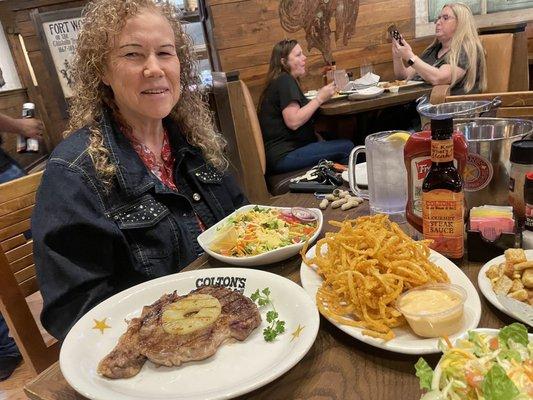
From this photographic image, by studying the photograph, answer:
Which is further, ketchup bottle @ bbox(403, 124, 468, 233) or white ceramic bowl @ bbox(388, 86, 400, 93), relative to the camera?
white ceramic bowl @ bbox(388, 86, 400, 93)

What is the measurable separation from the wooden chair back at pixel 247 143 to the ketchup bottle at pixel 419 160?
1.76 meters

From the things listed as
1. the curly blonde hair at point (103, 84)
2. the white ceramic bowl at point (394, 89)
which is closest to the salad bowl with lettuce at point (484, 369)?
the curly blonde hair at point (103, 84)

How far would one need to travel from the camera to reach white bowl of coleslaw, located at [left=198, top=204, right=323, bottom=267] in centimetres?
115

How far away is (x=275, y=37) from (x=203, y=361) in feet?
14.7

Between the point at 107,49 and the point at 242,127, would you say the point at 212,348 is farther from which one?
the point at 242,127

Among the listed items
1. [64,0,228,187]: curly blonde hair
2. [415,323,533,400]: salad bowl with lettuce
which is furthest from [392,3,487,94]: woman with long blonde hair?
[415,323,533,400]: salad bowl with lettuce

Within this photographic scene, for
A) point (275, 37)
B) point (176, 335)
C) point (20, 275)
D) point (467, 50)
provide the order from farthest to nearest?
point (275, 37) < point (467, 50) < point (20, 275) < point (176, 335)

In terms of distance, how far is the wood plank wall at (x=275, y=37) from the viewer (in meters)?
4.64

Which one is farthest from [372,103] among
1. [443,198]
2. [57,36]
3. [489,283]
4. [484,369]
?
[57,36]

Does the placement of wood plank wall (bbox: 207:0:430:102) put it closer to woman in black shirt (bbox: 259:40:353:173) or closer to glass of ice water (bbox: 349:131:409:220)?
woman in black shirt (bbox: 259:40:353:173)

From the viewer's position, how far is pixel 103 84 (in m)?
1.56

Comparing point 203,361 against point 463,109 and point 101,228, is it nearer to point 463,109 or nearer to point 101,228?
point 101,228

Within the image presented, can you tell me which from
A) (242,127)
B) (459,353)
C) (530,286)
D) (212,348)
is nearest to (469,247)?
(530,286)

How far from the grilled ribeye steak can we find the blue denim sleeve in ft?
1.14
